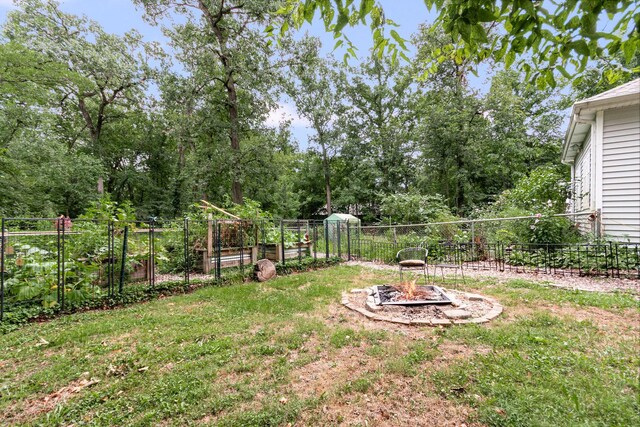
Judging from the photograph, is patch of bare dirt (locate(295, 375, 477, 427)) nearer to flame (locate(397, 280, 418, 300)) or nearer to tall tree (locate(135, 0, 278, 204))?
flame (locate(397, 280, 418, 300))

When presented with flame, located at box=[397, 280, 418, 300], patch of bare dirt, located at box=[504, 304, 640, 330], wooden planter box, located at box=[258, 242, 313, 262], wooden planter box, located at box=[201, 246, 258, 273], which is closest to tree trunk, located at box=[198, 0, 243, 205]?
wooden planter box, located at box=[258, 242, 313, 262]

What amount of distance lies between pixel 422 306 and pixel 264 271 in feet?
12.0

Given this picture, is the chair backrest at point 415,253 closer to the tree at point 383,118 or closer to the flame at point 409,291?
the flame at point 409,291

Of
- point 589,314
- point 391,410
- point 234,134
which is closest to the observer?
point 391,410

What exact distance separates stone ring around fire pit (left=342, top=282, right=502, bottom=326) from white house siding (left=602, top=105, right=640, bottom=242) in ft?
13.8

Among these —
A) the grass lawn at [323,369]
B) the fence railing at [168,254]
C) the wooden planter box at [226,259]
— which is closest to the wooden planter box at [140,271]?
the fence railing at [168,254]

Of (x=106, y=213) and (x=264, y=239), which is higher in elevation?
(x=106, y=213)

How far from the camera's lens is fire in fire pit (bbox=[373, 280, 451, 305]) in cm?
414

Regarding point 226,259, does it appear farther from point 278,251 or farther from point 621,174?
point 621,174

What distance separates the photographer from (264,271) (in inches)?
255

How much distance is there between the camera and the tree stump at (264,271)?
6.39 metres

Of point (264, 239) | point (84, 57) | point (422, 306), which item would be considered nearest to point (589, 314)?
point (422, 306)

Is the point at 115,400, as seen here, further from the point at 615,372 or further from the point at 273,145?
the point at 273,145

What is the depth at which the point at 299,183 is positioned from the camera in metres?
29.4
